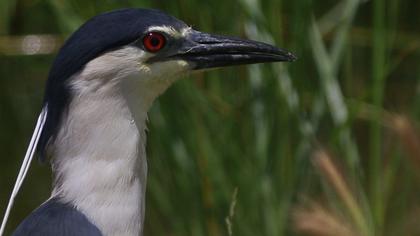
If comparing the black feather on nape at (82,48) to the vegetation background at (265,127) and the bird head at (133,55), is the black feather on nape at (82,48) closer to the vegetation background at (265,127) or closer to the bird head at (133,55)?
the bird head at (133,55)

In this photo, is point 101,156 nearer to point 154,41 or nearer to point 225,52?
point 154,41

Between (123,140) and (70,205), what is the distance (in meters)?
0.21

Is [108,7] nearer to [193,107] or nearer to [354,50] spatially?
[193,107]

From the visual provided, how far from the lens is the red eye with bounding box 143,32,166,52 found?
305 cm

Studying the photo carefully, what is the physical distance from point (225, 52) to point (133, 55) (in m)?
0.27

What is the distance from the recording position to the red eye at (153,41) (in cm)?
305

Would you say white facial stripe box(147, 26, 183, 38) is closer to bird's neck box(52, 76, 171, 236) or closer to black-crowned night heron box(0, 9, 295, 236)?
black-crowned night heron box(0, 9, 295, 236)

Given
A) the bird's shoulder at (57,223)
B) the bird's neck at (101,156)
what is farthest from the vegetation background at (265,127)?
the bird's shoulder at (57,223)

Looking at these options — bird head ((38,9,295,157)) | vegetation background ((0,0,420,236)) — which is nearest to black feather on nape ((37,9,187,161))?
bird head ((38,9,295,157))

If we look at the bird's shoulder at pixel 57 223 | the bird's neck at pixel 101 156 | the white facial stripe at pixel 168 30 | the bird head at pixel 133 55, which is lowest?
the bird's shoulder at pixel 57 223

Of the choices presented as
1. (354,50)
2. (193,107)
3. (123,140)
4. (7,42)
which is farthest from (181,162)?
(354,50)

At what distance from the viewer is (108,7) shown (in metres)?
3.88

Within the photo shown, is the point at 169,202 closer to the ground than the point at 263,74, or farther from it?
closer to the ground

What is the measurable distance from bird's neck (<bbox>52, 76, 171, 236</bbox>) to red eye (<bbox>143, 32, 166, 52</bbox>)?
104mm
